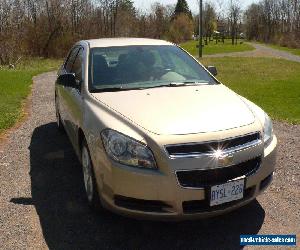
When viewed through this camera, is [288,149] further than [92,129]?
Yes

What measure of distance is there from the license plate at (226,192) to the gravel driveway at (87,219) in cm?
42

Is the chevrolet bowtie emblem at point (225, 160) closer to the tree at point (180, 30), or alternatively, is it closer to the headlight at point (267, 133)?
the headlight at point (267, 133)

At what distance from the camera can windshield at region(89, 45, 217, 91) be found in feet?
14.5

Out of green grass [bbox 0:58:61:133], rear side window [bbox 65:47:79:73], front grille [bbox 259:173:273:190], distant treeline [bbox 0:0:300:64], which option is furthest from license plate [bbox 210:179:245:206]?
distant treeline [bbox 0:0:300:64]

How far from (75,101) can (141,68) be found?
893 millimetres

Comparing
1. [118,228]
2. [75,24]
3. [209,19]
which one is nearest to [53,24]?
[75,24]

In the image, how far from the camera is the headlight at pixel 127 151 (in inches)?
124

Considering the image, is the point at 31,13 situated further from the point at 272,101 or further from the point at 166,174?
the point at 166,174

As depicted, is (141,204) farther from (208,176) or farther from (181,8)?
(181,8)

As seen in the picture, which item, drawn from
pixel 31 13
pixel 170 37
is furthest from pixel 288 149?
pixel 170 37

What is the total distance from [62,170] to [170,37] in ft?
229

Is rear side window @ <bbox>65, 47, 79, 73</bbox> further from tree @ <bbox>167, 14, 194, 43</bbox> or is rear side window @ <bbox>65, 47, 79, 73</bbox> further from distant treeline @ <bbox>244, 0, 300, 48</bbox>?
distant treeline @ <bbox>244, 0, 300, 48</bbox>

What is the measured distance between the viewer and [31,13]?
38.9 metres

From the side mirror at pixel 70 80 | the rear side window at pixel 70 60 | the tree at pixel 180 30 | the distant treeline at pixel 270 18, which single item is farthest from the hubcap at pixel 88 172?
the distant treeline at pixel 270 18
